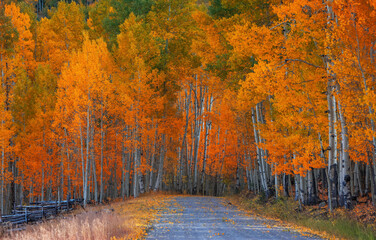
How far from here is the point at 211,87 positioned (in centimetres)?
3128

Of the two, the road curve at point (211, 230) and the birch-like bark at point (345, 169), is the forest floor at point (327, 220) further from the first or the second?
the road curve at point (211, 230)

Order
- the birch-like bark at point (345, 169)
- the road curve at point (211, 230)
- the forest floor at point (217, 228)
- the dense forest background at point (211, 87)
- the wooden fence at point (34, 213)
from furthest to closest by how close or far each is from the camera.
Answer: the wooden fence at point (34, 213)
the dense forest background at point (211, 87)
the birch-like bark at point (345, 169)
the road curve at point (211, 230)
the forest floor at point (217, 228)

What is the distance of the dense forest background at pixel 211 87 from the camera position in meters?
12.7

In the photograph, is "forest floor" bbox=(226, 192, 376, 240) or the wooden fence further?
the wooden fence

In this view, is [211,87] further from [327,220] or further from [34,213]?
[327,220]

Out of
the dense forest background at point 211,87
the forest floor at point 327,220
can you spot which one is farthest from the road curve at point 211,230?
the dense forest background at point 211,87

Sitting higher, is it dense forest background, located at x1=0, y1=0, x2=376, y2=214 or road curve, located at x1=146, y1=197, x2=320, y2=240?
dense forest background, located at x1=0, y1=0, x2=376, y2=214

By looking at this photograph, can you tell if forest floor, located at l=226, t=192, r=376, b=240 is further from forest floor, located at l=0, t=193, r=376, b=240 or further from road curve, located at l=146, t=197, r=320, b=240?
road curve, located at l=146, t=197, r=320, b=240

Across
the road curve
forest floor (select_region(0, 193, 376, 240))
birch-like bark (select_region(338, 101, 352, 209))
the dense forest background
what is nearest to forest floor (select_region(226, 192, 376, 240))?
forest floor (select_region(0, 193, 376, 240))

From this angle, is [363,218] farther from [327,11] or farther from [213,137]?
[213,137]

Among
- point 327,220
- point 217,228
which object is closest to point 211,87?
point 327,220

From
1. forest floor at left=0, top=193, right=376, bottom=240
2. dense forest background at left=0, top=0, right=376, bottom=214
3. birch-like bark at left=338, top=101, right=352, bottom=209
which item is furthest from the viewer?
dense forest background at left=0, top=0, right=376, bottom=214

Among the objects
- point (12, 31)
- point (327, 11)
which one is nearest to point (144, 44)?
point (12, 31)

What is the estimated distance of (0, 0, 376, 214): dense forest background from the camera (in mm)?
12727
